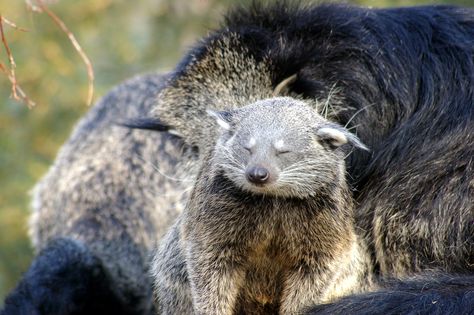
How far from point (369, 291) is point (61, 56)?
7116 millimetres

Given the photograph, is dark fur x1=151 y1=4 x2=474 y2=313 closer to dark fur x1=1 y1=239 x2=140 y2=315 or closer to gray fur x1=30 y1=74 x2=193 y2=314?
dark fur x1=1 y1=239 x2=140 y2=315

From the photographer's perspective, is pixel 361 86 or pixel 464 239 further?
pixel 361 86

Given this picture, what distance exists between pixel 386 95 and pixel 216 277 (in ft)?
4.49

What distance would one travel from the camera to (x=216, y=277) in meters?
4.91

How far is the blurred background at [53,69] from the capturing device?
1084cm

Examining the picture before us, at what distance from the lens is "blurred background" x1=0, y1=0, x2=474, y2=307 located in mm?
10844

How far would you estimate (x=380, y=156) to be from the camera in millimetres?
5453

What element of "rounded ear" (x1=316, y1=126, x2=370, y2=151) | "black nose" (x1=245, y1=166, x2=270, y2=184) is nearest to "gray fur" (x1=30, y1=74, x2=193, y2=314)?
"rounded ear" (x1=316, y1=126, x2=370, y2=151)

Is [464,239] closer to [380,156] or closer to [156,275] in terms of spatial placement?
[380,156]

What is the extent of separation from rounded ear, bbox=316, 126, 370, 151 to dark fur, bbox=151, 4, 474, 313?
0.43m

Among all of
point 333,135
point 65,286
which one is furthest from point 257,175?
point 65,286

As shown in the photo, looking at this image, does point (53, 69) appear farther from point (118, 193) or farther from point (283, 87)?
point (283, 87)

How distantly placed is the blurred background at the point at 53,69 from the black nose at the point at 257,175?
18.4 ft

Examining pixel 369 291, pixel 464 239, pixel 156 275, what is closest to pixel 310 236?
pixel 369 291
